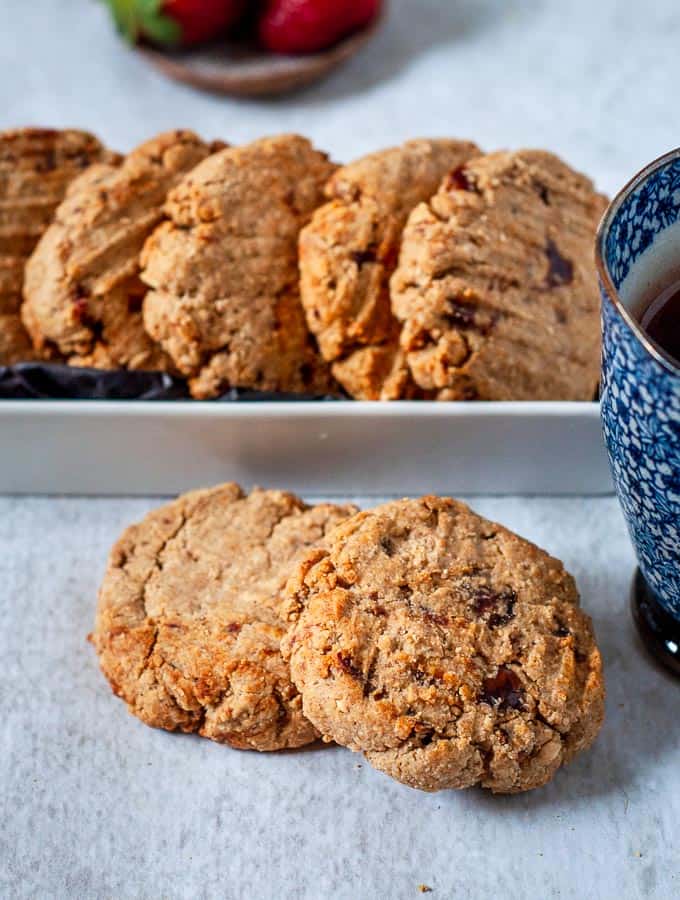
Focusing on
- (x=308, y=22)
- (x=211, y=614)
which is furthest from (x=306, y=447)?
(x=308, y=22)

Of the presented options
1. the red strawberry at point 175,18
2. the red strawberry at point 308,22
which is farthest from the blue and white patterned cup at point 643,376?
the red strawberry at point 175,18

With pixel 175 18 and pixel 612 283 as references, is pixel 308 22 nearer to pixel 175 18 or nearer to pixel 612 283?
pixel 175 18

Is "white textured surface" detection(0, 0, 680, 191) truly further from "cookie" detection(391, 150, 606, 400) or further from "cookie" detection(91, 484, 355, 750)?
"cookie" detection(91, 484, 355, 750)

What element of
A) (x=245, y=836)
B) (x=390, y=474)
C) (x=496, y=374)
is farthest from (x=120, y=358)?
(x=245, y=836)

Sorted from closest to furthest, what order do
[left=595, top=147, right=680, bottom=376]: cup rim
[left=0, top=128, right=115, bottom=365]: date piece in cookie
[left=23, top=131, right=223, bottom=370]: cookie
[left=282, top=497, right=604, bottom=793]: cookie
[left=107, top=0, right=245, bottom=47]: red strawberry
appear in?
[left=595, top=147, right=680, bottom=376]: cup rim
[left=282, top=497, right=604, bottom=793]: cookie
[left=23, top=131, right=223, bottom=370]: cookie
[left=0, top=128, right=115, bottom=365]: date piece in cookie
[left=107, top=0, right=245, bottom=47]: red strawberry

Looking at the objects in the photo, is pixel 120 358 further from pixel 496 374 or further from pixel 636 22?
pixel 636 22

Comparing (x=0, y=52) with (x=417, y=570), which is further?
(x=0, y=52)

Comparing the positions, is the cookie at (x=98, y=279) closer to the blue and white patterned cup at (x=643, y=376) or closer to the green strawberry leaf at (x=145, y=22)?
the blue and white patterned cup at (x=643, y=376)

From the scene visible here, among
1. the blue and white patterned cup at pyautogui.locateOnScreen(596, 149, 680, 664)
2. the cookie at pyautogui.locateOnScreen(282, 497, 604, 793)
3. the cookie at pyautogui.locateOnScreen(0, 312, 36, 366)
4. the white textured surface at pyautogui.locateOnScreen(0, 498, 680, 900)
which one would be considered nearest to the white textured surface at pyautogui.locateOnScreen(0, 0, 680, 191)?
the cookie at pyautogui.locateOnScreen(0, 312, 36, 366)
